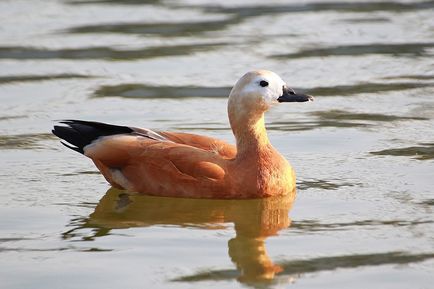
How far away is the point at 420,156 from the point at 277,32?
5921 millimetres

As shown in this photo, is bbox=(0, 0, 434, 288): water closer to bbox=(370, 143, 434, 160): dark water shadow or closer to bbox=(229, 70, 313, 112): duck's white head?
bbox=(370, 143, 434, 160): dark water shadow

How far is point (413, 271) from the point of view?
29.3ft

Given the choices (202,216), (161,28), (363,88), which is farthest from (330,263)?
(161,28)

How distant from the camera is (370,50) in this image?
16.5m

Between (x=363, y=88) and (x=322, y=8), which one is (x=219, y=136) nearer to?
(x=363, y=88)

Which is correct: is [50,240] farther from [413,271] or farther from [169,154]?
[413,271]

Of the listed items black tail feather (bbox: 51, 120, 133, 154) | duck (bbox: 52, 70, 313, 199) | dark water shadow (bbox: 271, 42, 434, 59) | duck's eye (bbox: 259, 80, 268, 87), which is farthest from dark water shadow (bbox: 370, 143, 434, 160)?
dark water shadow (bbox: 271, 42, 434, 59)

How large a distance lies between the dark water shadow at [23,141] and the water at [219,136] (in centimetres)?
3

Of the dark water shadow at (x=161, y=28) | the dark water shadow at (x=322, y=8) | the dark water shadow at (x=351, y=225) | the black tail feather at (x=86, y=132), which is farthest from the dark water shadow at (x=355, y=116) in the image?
the dark water shadow at (x=322, y=8)

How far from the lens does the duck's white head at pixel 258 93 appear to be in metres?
11.0

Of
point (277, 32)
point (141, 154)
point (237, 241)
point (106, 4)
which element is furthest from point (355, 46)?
point (237, 241)

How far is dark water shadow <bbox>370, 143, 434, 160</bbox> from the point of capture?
39.6 feet

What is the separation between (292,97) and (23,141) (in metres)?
3.17

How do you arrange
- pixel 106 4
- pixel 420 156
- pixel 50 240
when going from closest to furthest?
pixel 50 240, pixel 420 156, pixel 106 4
